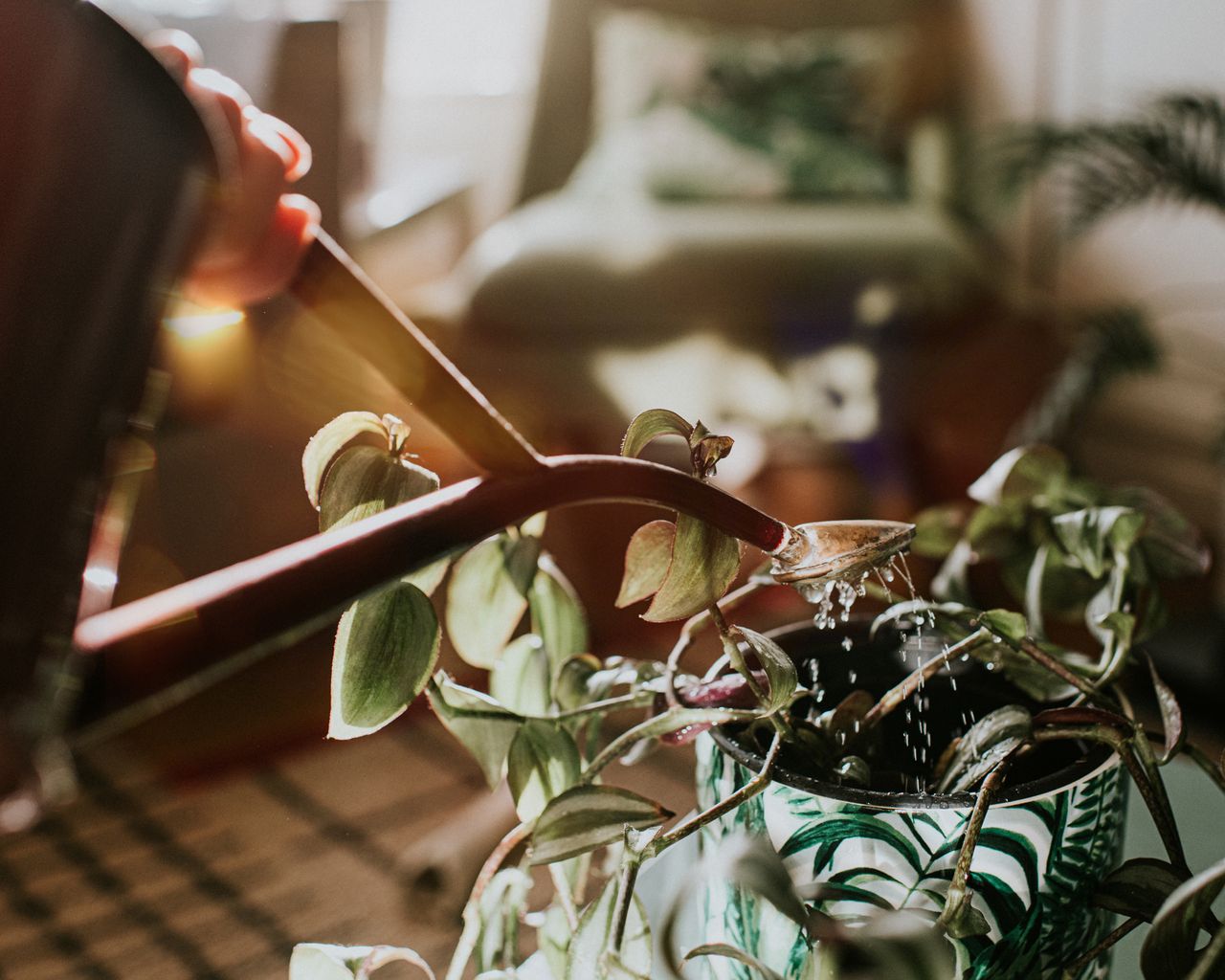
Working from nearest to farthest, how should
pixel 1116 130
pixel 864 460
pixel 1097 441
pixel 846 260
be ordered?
pixel 1116 130 < pixel 864 460 < pixel 846 260 < pixel 1097 441

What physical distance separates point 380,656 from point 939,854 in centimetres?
16

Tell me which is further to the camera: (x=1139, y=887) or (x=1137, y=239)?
(x=1137, y=239)

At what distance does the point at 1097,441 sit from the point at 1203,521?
38 cm

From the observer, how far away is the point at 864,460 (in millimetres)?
1923

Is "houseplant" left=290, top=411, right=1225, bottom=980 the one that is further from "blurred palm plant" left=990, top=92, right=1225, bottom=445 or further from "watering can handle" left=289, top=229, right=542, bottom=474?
"blurred palm plant" left=990, top=92, right=1225, bottom=445

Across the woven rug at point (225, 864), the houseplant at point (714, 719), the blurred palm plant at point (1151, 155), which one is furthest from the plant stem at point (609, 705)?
the blurred palm plant at point (1151, 155)

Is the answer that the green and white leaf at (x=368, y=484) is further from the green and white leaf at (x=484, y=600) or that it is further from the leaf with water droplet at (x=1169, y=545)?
the leaf with water droplet at (x=1169, y=545)

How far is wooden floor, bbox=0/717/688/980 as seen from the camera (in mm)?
1123

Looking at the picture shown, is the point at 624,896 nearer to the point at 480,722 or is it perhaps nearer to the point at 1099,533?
the point at 480,722

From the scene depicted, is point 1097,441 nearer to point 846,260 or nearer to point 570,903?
point 846,260

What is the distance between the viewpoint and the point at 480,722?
1.17ft

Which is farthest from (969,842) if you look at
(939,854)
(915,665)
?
(915,665)

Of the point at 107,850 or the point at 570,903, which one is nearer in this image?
the point at 570,903

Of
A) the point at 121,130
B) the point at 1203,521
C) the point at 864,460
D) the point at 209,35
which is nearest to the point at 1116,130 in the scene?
the point at 864,460
